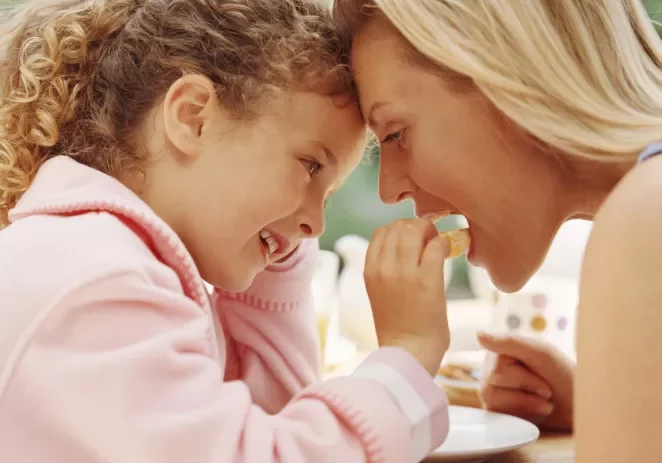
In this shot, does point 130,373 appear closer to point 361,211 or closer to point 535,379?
point 535,379

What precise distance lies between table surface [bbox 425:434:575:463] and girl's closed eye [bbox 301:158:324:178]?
1.26 ft

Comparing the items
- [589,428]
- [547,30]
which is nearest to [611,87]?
[547,30]

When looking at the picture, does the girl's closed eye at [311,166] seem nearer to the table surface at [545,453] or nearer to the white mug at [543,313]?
the table surface at [545,453]

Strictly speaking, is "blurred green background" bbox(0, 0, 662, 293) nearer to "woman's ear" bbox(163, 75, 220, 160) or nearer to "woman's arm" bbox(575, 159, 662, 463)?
"woman's ear" bbox(163, 75, 220, 160)

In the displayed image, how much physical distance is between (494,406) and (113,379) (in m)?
0.71

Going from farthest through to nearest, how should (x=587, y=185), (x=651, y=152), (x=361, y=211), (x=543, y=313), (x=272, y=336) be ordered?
(x=361, y=211) < (x=543, y=313) < (x=272, y=336) < (x=587, y=185) < (x=651, y=152)

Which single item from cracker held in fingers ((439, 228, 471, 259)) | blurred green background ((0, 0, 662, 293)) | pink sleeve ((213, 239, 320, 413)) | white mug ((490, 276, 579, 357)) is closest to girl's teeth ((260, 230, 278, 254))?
pink sleeve ((213, 239, 320, 413))

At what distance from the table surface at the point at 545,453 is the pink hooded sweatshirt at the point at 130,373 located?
230 mm

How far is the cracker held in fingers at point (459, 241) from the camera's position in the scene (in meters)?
1.01

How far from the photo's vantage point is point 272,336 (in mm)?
1159

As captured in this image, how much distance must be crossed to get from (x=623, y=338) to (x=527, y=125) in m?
0.34

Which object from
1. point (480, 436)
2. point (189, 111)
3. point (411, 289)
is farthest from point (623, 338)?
point (189, 111)

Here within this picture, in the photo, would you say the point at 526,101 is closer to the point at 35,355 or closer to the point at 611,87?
the point at 611,87

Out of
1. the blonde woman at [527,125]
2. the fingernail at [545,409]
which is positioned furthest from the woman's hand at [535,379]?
the blonde woman at [527,125]
